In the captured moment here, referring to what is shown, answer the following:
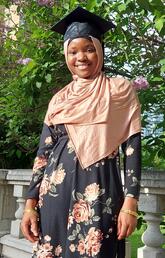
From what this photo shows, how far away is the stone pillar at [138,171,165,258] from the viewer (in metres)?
2.12

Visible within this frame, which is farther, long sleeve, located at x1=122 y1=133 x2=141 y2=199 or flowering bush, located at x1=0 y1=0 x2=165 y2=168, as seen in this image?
flowering bush, located at x1=0 y1=0 x2=165 y2=168

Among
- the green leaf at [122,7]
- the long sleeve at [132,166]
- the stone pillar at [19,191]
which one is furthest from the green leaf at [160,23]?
the stone pillar at [19,191]

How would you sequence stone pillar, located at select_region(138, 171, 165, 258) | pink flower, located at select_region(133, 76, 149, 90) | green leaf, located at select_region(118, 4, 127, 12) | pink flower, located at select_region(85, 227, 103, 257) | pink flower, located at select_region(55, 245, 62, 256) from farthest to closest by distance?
pink flower, located at select_region(133, 76, 149, 90) < green leaf, located at select_region(118, 4, 127, 12) < stone pillar, located at select_region(138, 171, 165, 258) < pink flower, located at select_region(55, 245, 62, 256) < pink flower, located at select_region(85, 227, 103, 257)

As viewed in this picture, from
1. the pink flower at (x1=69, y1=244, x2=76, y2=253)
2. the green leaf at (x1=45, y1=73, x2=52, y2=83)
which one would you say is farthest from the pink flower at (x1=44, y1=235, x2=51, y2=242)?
the green leaf at (x1=45, y1=73, x2=52, y2=83)

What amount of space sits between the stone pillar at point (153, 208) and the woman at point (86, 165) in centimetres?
39

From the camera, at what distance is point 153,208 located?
2217mm

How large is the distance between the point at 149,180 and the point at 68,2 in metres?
1.62

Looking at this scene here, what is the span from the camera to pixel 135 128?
177 cm

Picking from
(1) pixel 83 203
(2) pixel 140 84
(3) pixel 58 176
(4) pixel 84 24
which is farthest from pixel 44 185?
(2) pixel 140 84

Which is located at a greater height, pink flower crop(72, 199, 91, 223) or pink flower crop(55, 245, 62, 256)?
pink flower crop(72, 199, 91, 223)

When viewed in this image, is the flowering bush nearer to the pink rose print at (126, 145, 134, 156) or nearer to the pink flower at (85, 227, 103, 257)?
the pink rose print at (126, 145, 134, 156)

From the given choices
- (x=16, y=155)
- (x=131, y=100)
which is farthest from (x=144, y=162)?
(x=16, y=155)

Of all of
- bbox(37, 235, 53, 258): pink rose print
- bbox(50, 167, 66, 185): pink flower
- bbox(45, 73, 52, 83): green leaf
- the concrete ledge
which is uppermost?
bbox(45, 73, 52, 83): green leaf

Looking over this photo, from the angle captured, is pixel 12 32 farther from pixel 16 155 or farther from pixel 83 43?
pixel 83 43
